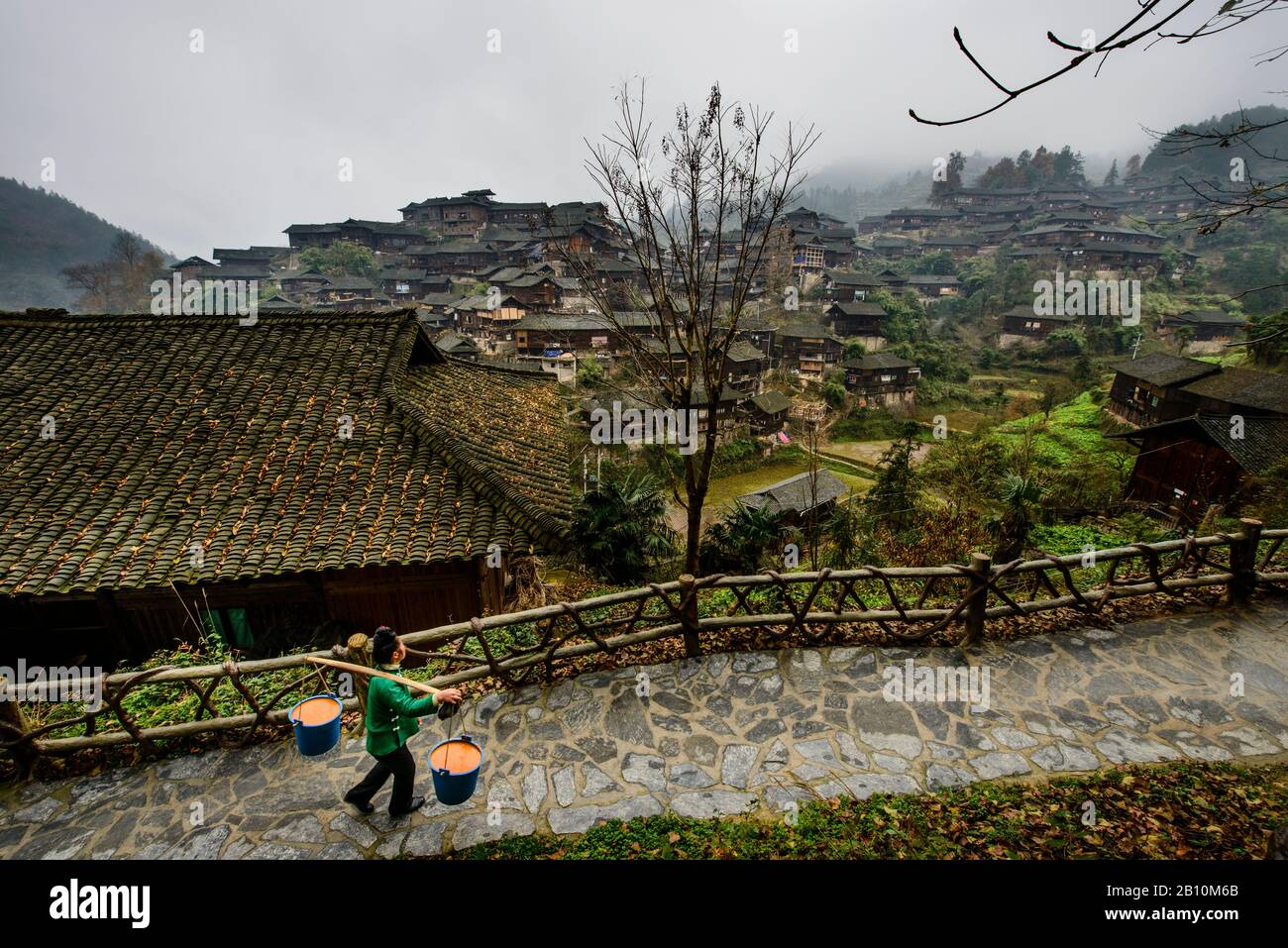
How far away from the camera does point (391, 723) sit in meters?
4.94

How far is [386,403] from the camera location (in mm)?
10867

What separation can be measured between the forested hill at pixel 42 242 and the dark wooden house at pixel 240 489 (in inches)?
4376

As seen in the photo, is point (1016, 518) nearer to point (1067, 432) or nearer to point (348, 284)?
point (1067, 432)

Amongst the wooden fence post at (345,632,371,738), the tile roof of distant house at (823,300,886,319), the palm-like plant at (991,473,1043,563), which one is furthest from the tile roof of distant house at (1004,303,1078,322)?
the wooden fence post at (345,632,371,738)

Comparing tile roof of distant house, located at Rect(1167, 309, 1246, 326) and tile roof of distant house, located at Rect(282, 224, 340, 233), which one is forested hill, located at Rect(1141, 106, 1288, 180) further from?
tile roof of distant house, located at Rect(282, 224, 340, 233)

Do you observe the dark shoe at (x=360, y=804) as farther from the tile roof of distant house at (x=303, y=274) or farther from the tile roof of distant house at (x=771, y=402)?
the tile roof of distant house at (x=303, y=274)

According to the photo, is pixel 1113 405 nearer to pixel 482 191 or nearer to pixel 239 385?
pixel 239 385

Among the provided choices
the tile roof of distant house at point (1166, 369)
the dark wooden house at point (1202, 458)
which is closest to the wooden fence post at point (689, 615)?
the dark wooden house at point (1202, 458)

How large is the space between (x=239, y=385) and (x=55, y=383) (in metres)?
3.59

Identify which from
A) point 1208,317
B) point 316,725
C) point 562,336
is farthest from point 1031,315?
point 316,725

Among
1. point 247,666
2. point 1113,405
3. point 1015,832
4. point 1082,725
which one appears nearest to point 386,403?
point 247,666

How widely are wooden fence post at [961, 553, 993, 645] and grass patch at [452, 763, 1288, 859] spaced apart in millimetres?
2218

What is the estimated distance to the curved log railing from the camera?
244 inches
